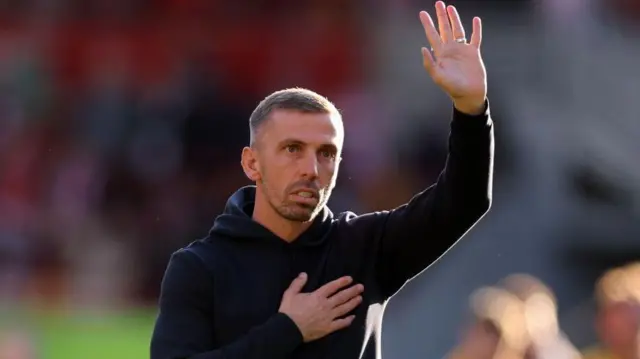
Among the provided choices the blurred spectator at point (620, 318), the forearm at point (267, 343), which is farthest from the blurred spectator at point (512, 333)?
the forearm at point (267, 343)

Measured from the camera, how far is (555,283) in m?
8.39

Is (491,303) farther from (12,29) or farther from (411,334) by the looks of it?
(12,29)

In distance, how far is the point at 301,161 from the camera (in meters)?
2.78

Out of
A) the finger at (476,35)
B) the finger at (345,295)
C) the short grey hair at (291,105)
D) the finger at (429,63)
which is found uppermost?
the finger at (476,35)

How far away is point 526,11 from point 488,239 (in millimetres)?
1698

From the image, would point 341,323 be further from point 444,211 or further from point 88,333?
point 88,333

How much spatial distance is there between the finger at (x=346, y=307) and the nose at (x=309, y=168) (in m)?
0.29

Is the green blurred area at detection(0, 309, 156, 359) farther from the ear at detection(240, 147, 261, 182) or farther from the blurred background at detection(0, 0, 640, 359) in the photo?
the ear at detection(240, 147, 261, 182)

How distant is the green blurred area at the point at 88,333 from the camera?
934cm

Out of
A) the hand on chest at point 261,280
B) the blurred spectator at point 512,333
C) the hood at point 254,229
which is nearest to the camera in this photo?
the hand on chest at point 261,280

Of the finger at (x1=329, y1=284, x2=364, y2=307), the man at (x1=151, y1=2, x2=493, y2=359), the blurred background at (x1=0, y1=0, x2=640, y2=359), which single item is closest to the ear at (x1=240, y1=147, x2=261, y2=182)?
the man at (x1=151, y1=2, x2=493, y2=359)

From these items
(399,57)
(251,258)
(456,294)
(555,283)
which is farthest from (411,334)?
(251,258)

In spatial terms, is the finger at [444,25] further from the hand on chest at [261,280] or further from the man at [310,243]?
the hand on chest at [261,280]

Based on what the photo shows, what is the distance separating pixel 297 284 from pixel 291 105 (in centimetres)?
41
